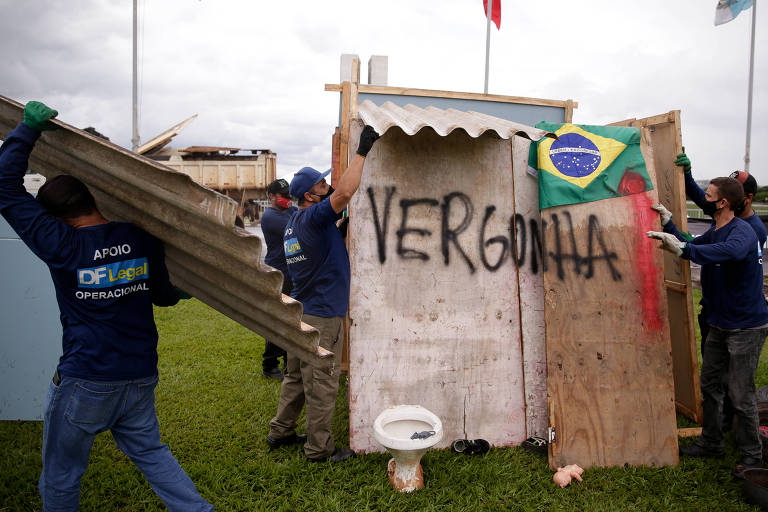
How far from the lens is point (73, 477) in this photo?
2.46 m

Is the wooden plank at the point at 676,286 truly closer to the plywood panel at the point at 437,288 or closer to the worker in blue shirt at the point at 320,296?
the plywood panel at the point at 437,288

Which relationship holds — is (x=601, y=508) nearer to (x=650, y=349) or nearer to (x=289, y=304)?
(x=650, y=349)

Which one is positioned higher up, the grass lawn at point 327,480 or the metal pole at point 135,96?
the metal pole at point 135,96

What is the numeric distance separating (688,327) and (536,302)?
1467 millimetres

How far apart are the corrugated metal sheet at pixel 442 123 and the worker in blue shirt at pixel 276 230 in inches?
63.7

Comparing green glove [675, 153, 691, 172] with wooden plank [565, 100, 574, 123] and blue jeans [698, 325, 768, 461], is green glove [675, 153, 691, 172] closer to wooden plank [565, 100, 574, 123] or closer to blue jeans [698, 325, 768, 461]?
wooden plank [565, 100, 574, 123]

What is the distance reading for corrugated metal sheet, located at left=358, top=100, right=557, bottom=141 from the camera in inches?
138

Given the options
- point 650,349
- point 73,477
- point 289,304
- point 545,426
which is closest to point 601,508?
point 545,426

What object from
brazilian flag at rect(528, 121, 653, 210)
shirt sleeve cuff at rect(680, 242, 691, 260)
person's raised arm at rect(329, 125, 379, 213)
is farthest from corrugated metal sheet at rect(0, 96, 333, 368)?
shirt sleeve cuff at rect(680, 242, 691, 260)

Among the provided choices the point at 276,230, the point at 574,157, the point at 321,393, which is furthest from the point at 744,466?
the point at 276,230

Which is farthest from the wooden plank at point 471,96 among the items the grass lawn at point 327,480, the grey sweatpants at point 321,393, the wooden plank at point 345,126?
the grass lawn at point 327,480

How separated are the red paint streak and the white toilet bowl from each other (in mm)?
1930

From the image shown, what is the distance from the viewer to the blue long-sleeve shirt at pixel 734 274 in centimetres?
349

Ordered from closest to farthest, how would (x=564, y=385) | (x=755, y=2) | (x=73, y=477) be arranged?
(x=73, y=477), (x=564, y=385), (x=755, y=2)
